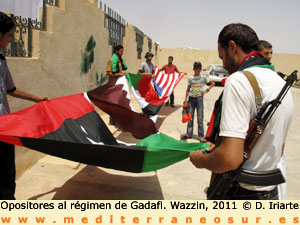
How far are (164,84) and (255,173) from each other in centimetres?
600

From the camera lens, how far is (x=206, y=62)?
31312mm

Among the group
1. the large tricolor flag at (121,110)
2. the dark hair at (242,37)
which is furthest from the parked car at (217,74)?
the dark hair at (242,37)

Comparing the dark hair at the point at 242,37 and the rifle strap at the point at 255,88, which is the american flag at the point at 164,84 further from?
the rifle strap at the point at 255,88

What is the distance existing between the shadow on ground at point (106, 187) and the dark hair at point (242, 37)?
2554 mm

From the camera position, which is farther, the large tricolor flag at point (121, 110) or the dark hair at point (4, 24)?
the large tricolor flag at point (121, 110)

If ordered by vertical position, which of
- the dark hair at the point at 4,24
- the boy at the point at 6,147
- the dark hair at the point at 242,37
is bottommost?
the boy at the point at 6,147

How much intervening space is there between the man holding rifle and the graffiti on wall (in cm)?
505

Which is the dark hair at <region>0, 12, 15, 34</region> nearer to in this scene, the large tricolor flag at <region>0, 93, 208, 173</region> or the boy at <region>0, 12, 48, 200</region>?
the boy at <region>0, 12, 48, 200</region>

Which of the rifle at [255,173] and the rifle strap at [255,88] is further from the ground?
the rifle strap at [255,88]

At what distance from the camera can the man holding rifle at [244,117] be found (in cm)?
134

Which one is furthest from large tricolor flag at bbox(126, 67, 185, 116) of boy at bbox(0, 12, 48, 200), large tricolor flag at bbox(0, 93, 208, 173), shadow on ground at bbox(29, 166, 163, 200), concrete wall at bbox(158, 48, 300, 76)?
concrete wall at bbox(158, 48, 300, 76)

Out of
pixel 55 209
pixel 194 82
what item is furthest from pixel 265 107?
pixel 194 82

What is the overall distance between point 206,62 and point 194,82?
2655cm

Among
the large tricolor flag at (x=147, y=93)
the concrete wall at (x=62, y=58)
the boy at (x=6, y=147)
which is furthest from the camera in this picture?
the large tricolor flag at (x=147, y=93)
